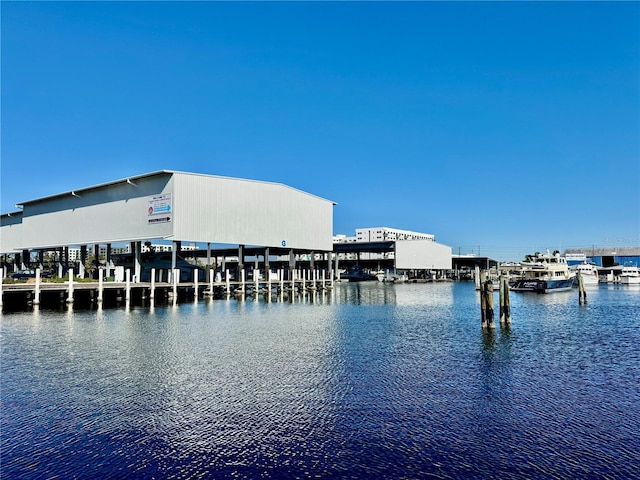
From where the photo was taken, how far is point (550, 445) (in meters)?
10.1

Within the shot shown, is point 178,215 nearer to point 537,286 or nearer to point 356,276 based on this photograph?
point 537,286

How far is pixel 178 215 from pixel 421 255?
8306cm

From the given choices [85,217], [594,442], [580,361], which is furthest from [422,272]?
[594,442]

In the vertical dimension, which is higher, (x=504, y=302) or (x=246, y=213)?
(x=246, y=213)

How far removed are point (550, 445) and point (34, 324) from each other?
27.9 m

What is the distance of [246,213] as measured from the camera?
59.5 meters

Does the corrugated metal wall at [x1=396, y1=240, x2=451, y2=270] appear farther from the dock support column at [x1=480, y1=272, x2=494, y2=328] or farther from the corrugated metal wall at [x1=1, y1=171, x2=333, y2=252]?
the dock support column at [x1=480, y1=272, x2=494, y2=328]

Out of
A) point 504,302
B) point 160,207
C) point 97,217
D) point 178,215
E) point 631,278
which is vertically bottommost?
point 631,278

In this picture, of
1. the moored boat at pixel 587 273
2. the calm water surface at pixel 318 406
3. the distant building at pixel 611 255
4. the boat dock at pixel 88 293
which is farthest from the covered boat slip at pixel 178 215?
the distant building at pixel 611 255

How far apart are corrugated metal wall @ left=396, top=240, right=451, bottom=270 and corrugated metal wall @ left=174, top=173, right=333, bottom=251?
49.2 m

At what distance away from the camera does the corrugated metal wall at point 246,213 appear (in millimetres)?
53125

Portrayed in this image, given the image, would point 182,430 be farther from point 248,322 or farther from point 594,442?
point 248,322

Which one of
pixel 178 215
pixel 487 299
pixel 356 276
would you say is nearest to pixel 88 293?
pixel 178 215

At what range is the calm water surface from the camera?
9.28m
